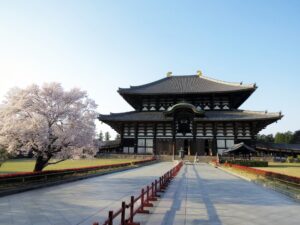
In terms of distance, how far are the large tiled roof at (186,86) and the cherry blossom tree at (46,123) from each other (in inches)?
1326

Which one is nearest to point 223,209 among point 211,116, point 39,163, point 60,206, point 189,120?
point 60,206

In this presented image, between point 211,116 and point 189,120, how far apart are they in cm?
426

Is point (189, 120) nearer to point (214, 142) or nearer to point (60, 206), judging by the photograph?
point (214, 142)

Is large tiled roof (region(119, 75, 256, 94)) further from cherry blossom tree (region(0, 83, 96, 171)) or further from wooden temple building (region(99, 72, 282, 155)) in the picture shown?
cherry blossom tree (region(0, 83, 96, 171))

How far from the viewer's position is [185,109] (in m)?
50.8

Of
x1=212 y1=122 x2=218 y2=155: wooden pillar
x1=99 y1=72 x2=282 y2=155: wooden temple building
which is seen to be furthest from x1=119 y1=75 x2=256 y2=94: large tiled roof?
x1=212 y1=122 x2=218 y2=155: wooden pillar

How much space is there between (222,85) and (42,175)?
44416 mm

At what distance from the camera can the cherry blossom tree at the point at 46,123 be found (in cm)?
1856

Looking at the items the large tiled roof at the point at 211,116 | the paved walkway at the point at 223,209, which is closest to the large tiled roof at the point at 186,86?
the large tiled roof at the point at 211,116

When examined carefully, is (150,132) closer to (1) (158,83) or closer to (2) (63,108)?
(1) (158,83)

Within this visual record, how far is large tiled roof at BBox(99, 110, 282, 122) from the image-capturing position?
4584cm

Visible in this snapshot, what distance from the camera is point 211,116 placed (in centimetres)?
4981

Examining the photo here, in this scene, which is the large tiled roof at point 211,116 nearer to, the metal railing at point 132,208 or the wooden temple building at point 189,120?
the wooden temple building at point 189,120

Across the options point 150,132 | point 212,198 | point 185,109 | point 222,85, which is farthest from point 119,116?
point 212,198
